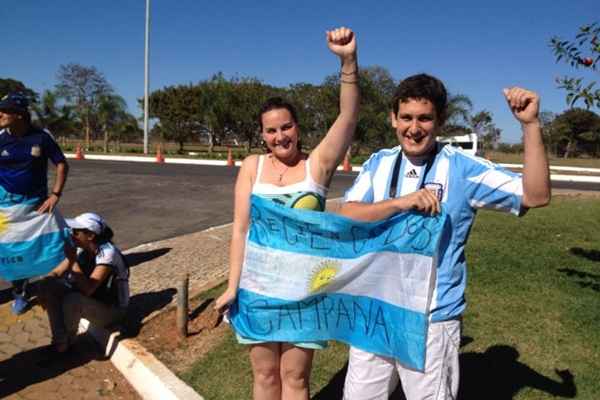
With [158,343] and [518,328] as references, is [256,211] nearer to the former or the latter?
[158,343]

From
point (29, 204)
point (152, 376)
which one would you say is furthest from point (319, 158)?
point (29, 204)

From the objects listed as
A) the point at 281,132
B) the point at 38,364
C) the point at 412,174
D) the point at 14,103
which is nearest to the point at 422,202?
the point at 412,174

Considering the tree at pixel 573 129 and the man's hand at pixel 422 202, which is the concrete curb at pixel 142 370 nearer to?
the man's hand at pixel 422 202

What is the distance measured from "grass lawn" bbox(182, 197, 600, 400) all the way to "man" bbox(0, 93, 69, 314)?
2.48 metres

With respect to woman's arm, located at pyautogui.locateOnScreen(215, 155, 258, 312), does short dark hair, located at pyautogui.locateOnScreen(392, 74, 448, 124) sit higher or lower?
higher

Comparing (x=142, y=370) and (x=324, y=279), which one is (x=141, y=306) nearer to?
(x=142, y=370)

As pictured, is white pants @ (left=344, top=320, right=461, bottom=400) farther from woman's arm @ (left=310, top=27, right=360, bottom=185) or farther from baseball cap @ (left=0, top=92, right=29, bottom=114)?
baseball cap @ (left=0, top=92, right=29, bottom=114)

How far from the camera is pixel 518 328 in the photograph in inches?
178

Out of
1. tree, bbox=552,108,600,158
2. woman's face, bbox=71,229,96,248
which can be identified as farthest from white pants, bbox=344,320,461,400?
tree, bbox=552,108,600,158

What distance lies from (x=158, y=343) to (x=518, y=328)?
3188 millimetres

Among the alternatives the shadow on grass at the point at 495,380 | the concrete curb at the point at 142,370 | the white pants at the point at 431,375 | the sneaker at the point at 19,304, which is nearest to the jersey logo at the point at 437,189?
the white pants at the point at 431,375

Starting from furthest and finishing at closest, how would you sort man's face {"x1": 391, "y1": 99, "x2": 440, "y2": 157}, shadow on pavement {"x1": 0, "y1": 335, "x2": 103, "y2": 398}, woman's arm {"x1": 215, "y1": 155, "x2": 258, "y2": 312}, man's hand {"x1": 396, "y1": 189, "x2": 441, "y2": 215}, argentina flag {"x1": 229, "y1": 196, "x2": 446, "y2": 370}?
1. shadow on pavement {"x1": 0, "y1": 335, "x2": 103, "y2": 398}
2. woman's arm {"x1": 215, "y1": 155, "x2": 258, "y2": 312}
3. argentina flag {"x1": 229, "y1": 196, "x2": 446, "y2": 370}
4. man's face {"x1": 391, "y1": 99, "x2": 440, "y2": 157}
5. man's hand {"x1": 396, "y1": 189, "x2": 441, "y2": 215}

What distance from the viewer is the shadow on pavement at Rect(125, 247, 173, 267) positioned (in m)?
7.50

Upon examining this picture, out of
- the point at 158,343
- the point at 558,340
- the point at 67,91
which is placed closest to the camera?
the point at 558,340
